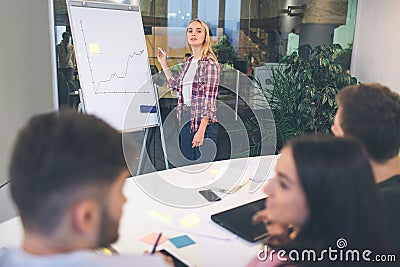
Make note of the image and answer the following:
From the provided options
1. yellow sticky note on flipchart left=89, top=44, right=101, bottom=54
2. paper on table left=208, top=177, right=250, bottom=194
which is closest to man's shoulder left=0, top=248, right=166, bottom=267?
paper on table left=208, top=177, right=250, bottom=194

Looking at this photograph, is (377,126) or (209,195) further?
(209,195)

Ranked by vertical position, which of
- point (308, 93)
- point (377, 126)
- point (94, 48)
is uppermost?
point (94, 48)

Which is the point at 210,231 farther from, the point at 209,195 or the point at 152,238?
the point at 209,195

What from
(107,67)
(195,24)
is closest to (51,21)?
(107,67)

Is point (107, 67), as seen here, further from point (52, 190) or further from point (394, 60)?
point (394, 60)

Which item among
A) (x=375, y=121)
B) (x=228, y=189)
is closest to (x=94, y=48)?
(x=228, y=189)

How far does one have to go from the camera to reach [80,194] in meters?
0.83

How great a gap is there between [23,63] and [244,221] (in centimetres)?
251

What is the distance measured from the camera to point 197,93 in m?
2.90

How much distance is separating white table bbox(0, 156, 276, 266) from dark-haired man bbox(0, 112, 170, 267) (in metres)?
0.55

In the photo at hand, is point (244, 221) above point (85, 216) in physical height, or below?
below

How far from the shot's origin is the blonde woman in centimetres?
288

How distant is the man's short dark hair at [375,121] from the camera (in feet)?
4.31

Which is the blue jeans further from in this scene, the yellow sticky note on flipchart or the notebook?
the notebook
